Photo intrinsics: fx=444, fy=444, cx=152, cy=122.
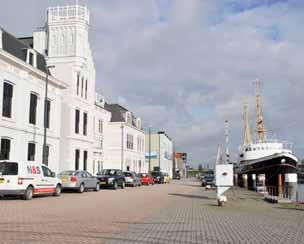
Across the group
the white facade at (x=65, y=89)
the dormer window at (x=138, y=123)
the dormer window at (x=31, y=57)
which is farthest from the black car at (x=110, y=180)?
the dormer window at (x=138, y=123)

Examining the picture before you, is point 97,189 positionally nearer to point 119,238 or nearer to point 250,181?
point 119,238

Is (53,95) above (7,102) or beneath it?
above

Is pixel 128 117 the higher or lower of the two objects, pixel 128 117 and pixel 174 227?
the higher

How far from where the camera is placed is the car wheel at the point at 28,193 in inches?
845

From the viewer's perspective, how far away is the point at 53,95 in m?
39.9

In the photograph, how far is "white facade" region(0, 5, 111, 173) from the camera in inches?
1430

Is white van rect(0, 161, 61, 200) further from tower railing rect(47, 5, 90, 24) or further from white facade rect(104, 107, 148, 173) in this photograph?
white facade rect(104, 107, 148, 173)

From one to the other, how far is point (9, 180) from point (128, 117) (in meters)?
51.9

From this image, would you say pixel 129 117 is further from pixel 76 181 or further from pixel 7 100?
pixel 76 181

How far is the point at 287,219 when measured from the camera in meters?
15.9

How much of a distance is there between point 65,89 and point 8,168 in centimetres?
2150

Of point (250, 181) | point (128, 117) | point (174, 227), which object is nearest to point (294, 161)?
point (250, 181)

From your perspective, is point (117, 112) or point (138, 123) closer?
point (117, 112)

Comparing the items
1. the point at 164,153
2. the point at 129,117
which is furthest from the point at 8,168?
the point at 164,153
